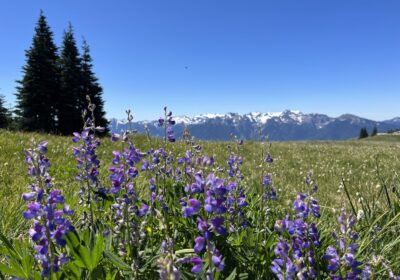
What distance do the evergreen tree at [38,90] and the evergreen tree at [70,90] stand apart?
978 millimetres

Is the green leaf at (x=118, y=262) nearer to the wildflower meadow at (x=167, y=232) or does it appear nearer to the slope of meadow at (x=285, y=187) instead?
the wildflower meadow at (x=167, y=232)

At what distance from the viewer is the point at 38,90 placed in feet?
130

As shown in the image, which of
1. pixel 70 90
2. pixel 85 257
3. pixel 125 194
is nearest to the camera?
pixel 85 257

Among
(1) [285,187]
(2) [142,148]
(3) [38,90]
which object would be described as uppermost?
(3) [38,90]

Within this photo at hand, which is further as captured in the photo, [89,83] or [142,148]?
[89,83]

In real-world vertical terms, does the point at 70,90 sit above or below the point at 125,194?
above

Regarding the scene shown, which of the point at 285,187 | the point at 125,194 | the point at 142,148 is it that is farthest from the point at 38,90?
the point at 125,194

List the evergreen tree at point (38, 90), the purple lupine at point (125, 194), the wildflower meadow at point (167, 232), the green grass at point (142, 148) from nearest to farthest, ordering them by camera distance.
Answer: the wildflower meadow at point (167, 232) → the purple lupine at point (125, 194) → the green grass at point (142, 148) → the evergreen tree at point (38, 90)

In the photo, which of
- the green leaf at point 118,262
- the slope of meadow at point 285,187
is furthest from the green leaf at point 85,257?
the slope of meadow at point 285,187

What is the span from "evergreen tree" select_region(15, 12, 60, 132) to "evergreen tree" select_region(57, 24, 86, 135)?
3.21 feet

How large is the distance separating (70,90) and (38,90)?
4022mm

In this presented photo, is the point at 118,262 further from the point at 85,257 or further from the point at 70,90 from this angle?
the point at 70,90

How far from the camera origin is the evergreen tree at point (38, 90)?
130 ft

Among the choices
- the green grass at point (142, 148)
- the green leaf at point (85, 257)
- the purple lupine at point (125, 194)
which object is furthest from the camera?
the green grass at point (142, 148)
